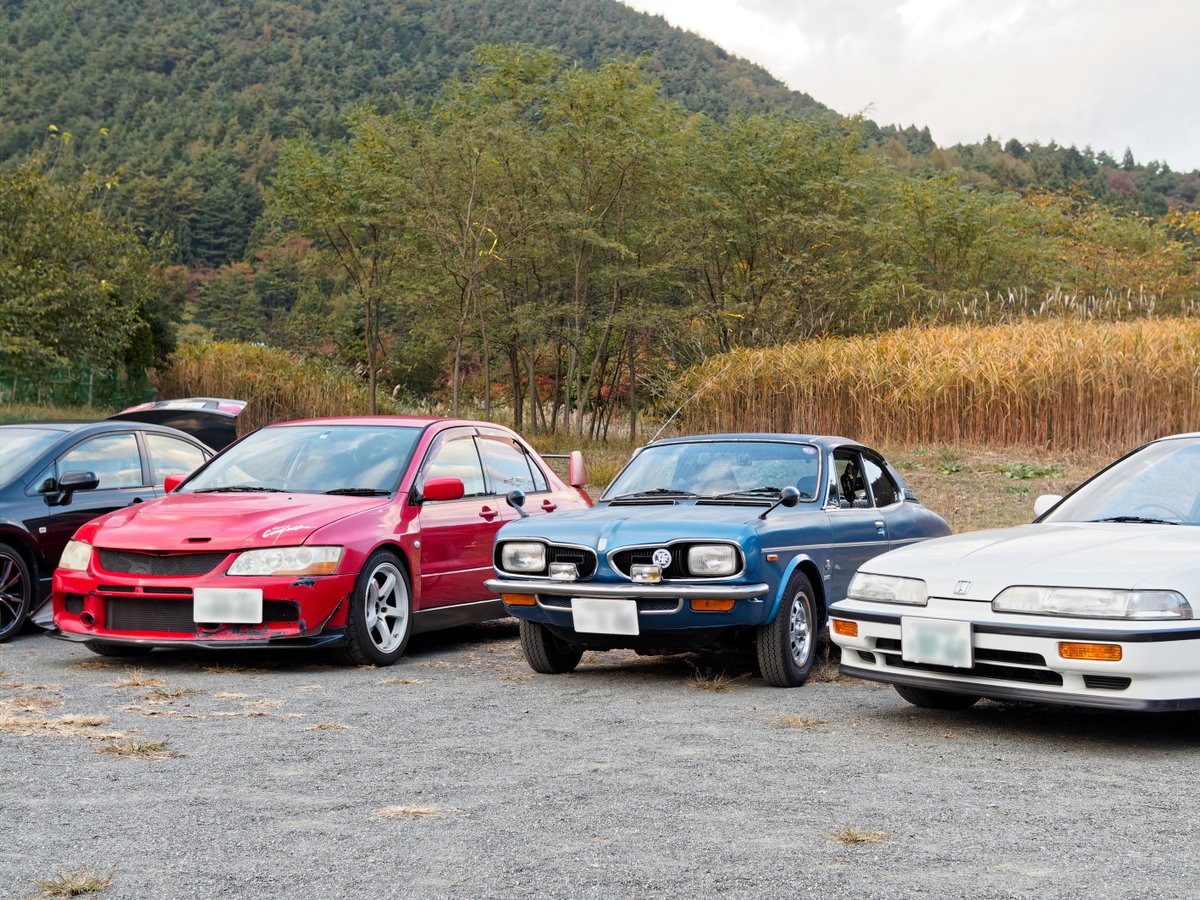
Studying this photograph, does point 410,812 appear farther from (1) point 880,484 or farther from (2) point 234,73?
(2) point 234,73

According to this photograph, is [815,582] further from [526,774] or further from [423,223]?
[423,223]

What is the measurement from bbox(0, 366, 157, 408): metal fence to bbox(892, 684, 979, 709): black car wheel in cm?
2429

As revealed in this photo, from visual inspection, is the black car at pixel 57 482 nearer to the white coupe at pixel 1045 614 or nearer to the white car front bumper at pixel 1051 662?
the white coupe at pixel 1045 614

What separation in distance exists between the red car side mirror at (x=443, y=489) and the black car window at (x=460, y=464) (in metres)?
0.25

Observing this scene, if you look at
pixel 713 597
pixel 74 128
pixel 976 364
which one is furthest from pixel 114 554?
pixel 74 128

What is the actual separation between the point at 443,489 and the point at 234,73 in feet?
324

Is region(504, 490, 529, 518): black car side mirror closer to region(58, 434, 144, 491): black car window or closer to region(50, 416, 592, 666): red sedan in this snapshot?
region(50, 416, 592, 666): red sedan

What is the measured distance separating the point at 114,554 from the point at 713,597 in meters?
3.57

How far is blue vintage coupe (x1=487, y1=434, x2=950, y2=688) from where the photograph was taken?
7160mm

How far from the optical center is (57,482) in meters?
9.53

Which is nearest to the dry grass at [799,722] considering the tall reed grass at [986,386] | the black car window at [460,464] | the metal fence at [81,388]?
the black car window at [460,464]

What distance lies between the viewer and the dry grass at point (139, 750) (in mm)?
5414

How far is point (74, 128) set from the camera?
91.6 meters

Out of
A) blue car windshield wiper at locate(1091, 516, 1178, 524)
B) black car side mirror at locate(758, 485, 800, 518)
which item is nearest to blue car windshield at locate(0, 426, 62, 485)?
black car side mirror at locate(758, 485, 800, 518)
